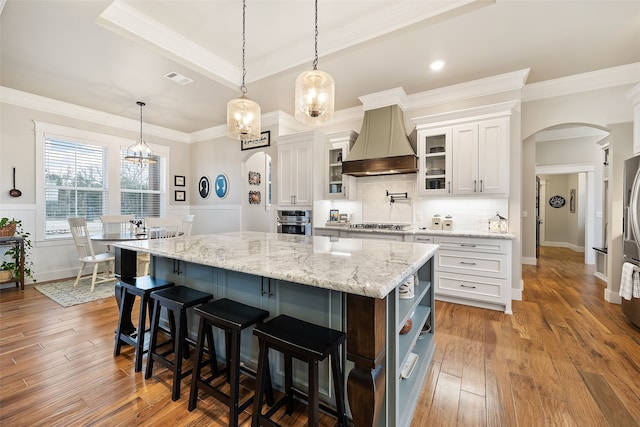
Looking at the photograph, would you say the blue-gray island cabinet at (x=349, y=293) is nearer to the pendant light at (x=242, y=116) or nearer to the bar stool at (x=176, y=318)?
the bar stool at (x=176, y=318)

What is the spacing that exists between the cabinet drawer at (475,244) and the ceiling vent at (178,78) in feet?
12.6

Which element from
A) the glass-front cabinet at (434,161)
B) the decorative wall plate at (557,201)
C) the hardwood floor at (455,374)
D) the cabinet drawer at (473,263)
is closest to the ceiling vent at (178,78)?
the hardwood floor at (455,374)

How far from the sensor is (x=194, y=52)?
3242 mm

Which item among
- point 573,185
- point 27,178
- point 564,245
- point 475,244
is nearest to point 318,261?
point 475,244

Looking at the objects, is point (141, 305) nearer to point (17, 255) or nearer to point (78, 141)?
point (17, 255)

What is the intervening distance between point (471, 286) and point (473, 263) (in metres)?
0.28

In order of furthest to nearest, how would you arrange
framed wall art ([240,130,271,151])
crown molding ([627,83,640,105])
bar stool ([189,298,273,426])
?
framed wall art ([240,130,271,151]) → crown molding ([627,83,640,105]) → bar stool ([189,298,273,426])

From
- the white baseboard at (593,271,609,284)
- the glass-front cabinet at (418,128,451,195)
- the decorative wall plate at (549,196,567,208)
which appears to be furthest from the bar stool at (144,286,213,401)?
the decorative wall plate at (549,196,567,208)

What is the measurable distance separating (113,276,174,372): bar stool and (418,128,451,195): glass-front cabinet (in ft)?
10.7

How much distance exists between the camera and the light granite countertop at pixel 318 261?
3.67 ft

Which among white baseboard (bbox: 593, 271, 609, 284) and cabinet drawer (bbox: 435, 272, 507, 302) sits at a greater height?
cabinet drawer (bbox: 435, 272, 507, 302)

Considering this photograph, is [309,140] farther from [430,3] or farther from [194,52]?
[430,3]

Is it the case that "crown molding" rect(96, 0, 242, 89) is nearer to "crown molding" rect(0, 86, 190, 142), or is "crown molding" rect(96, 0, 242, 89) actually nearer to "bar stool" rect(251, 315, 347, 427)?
"crown molding" rect(0, 86, 190, 142)

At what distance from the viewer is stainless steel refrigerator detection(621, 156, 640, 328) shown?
106 inches
